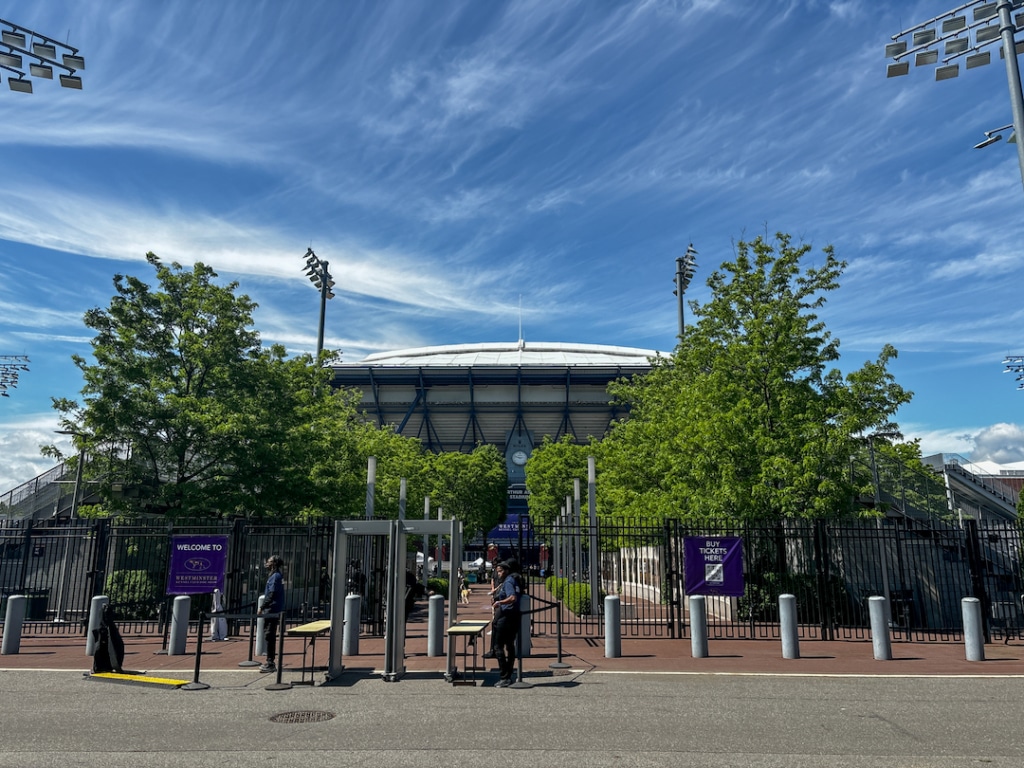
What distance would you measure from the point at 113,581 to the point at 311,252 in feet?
112

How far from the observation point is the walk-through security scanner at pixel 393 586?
1113 centimetres

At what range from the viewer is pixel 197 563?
48.5 ft

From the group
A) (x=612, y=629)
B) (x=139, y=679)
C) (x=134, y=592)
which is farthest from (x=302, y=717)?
(x=134, y=592)

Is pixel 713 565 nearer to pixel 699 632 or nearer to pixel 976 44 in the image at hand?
pixel 699 632

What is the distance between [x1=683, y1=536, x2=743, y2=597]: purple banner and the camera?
49.1 ft

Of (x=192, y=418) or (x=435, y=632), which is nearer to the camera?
(x=435, y=632)

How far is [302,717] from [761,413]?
1589 cm

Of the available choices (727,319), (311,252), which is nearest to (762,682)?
(727,319)

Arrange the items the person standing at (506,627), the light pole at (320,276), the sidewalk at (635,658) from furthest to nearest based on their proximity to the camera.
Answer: the light pole at (320,276) → the sidewalk at (635,658) → the person standing at (506,627)

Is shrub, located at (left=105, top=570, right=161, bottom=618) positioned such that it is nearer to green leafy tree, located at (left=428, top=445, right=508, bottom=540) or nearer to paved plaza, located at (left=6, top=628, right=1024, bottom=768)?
paved plaza, located at (left=6, top=628, right=1024, bottom=768)

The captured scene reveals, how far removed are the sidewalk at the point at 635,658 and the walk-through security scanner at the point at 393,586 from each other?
715 millimetres

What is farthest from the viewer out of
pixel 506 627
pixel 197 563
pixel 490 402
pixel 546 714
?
pixel 490 402

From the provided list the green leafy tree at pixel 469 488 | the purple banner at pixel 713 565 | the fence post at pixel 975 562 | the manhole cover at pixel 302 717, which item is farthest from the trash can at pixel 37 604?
the green leafy tree at pixel 469 488

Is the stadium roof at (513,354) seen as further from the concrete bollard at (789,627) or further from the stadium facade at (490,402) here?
the concrete bollard at (789,627)
